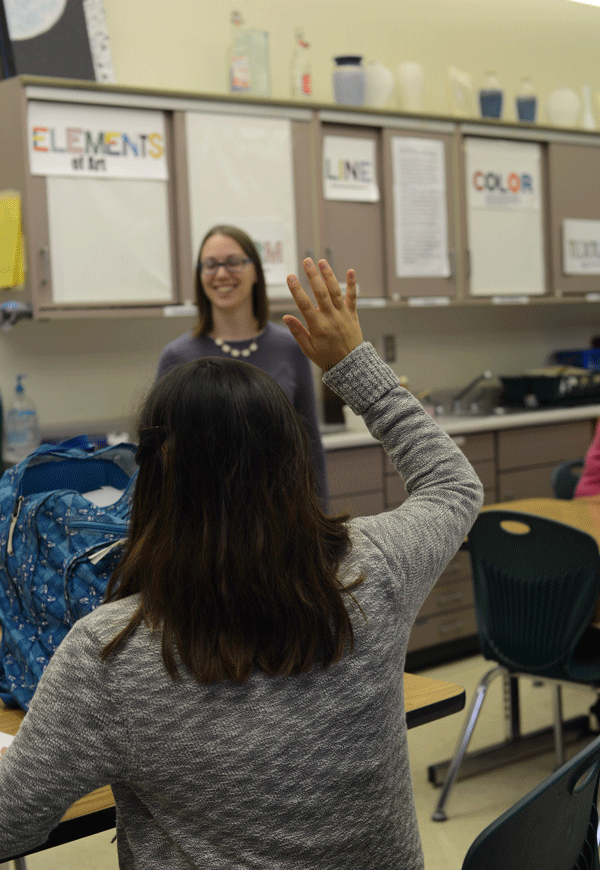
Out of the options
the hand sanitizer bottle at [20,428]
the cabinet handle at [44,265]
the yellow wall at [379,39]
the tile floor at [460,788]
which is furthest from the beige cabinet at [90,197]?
the tile floor at [460,788]

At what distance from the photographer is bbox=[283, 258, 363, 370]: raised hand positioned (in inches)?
41.1

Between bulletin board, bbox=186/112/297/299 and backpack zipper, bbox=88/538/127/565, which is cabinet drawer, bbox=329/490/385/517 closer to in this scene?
bulletin board, bbox=186/112/297/299

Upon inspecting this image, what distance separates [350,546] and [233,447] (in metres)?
0.17

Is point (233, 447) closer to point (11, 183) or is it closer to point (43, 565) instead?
point (43, 565)

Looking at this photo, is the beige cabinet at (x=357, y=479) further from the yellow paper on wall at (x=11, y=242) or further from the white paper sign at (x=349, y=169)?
the yellow paper on wall at (x=11, y=242)

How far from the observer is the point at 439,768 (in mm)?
2756

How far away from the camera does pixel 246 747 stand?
33.8 inches

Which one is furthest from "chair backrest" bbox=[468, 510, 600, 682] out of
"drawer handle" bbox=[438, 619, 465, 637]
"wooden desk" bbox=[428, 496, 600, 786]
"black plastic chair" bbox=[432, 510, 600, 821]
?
"drawer handle" bbox=[438, 619, 465, 637]

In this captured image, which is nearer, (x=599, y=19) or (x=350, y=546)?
(x=350, y=546)

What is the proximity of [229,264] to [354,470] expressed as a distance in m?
1.27

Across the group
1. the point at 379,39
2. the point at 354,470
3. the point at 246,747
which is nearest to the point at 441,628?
the point at 354,470

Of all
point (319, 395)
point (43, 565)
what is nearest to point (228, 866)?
point (43, 565)

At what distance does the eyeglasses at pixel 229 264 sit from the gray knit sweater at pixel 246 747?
1690mm

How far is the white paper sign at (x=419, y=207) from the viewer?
3.98 m
